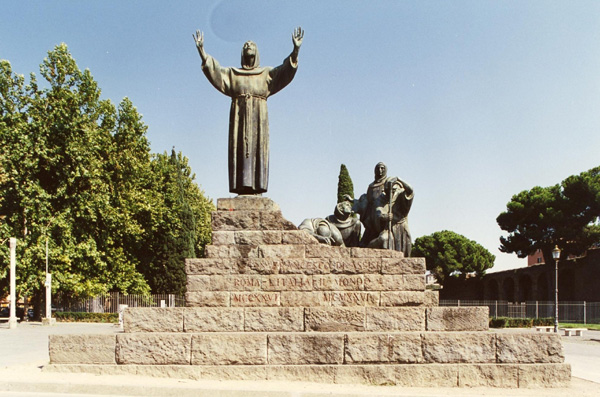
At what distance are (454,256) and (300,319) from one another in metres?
58.3

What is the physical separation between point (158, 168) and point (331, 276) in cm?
2592

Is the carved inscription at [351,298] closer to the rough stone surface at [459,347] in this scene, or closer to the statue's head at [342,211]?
the rough stone surface at [459,347]

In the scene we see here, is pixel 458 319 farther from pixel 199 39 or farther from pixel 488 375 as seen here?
pixel 199 39

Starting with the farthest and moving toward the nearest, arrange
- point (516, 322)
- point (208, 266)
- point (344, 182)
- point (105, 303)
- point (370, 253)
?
point (344, 182) → point (105, 303) → point (516, 322) → point (370, 253) → point (208, 266)

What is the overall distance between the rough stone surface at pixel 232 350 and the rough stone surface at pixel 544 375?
372cm

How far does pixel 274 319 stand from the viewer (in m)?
8.67

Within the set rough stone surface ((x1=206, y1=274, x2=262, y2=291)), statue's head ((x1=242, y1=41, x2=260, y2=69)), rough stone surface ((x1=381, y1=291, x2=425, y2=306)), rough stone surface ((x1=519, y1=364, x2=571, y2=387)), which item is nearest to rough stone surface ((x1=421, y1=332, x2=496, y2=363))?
rough stone surface ((x1=519, y1=364, x2=571, y2=387))

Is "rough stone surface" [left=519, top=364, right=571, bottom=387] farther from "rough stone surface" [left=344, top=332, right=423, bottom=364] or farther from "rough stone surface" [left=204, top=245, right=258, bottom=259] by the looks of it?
"rough stone surface" [left=204, top=245, right=258, bottom=259]

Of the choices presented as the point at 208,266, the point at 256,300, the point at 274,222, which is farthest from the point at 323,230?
the point at 208,266

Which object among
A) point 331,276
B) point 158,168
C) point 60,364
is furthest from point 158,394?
point 158,168

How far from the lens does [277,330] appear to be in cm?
862

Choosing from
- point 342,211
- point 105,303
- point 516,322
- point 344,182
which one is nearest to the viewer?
point 342,211

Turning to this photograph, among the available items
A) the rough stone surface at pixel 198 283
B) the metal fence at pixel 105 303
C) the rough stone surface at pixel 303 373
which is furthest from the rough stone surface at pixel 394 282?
the metal fence at pixel 105 303

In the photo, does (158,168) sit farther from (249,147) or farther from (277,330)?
(277,330)
